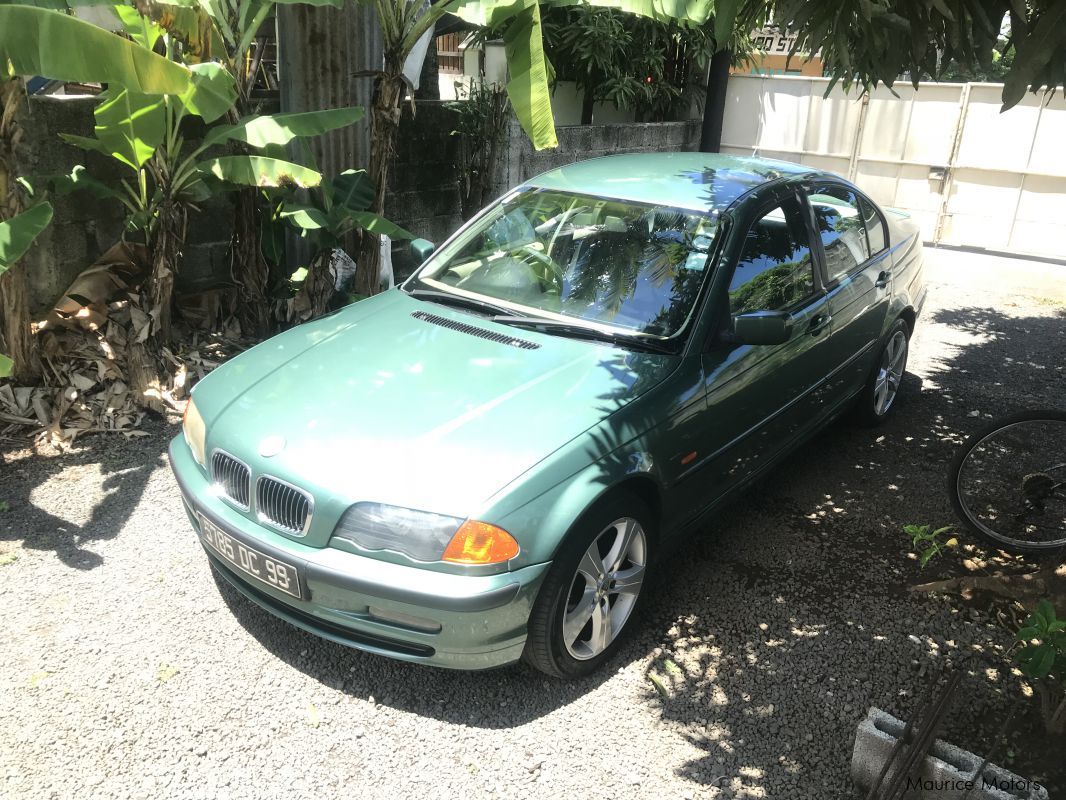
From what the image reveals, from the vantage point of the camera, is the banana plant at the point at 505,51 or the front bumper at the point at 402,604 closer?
the front bumper at the point at 402,604

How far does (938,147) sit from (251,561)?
10.7 meters

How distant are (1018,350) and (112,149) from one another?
7.23 meters

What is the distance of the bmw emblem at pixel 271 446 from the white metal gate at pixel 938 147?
32.6 ft

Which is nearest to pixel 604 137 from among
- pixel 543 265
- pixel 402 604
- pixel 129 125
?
pixel 129 125

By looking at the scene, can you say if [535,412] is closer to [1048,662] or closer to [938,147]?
[1048,662]

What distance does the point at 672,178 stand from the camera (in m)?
4.53

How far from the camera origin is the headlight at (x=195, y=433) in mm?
3463

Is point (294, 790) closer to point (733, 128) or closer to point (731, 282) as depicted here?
point (731, 282)

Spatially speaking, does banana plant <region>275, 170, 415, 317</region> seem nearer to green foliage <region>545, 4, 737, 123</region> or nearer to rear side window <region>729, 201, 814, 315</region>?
rear side window <region>729, 201, 814, 315</region>

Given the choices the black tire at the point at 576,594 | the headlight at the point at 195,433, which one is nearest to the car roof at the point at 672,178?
the black tire at the point at 576,594

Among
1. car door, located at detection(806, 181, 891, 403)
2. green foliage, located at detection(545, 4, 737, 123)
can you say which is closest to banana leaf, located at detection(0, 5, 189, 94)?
car door, located at detection(806, 181, 891, 403)

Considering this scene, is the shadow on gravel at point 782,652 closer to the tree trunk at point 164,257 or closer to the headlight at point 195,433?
the headlight at point 195,433

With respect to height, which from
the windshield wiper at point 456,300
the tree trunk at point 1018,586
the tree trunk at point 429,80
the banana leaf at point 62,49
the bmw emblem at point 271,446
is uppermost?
the banana leaf at point 62,49

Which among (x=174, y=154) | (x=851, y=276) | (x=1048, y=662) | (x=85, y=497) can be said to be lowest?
(x=85, y=497)
